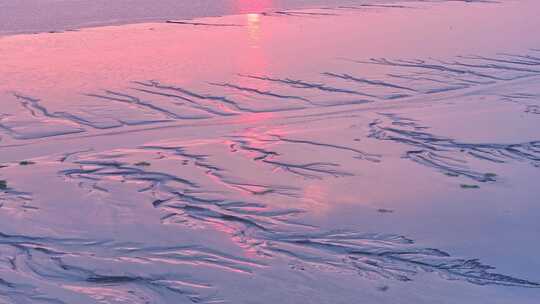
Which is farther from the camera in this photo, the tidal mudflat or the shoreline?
the shoreline

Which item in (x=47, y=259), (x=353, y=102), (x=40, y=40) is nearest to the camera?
(x=47, y=259)

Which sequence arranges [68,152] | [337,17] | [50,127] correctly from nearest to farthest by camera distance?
[68,152]
[50,127]
[337,17]

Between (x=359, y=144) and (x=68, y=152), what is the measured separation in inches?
107

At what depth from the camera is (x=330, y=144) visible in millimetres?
8617

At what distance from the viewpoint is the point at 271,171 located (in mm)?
7809

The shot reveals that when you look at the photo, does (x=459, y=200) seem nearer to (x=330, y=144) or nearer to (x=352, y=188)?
(x=352, y=188)

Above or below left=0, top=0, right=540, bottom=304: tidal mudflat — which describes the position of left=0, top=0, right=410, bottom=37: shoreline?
above

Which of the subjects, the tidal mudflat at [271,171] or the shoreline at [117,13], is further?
the shoreline at [117,13]

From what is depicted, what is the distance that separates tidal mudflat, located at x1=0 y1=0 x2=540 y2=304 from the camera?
18.5ft

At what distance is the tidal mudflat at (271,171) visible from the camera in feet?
18.5

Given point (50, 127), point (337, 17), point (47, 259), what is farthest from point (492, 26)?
point (47, 259)

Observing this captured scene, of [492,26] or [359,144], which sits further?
[492,26]

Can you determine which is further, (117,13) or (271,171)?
(117,13)

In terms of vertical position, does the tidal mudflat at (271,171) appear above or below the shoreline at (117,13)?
below
